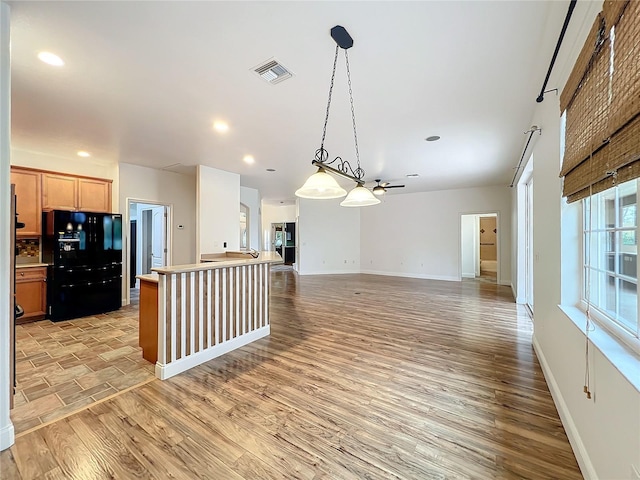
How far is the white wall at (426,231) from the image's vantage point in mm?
7801

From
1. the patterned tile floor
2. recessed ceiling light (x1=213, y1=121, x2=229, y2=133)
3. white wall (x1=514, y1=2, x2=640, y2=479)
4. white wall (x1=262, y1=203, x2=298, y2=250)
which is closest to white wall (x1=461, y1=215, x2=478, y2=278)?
white wall (x1=514, y1=2, x2=640, y2=479)

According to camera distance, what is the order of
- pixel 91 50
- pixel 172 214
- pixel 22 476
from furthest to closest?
pixel 172 214
pixel 91 50
pixel 22 476

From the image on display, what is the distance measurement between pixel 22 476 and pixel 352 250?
364 inches

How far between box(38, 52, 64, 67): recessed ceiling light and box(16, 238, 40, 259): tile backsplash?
3.77m

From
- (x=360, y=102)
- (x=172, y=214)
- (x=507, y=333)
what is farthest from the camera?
(x=172, y=214)

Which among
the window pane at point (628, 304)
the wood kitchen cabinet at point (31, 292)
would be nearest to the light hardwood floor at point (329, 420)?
the window pane at point (628, 304)

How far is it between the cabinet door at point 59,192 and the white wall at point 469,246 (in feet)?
34.2

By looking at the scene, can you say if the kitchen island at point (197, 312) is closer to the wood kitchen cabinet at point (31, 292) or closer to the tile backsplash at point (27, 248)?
the wood kitchen cabinet at point (31, 292)

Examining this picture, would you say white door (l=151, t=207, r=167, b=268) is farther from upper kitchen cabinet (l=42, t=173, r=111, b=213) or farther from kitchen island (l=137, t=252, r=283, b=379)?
kitchen island (l=137, t=252, r=283, b=379)

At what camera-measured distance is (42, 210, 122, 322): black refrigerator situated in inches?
169

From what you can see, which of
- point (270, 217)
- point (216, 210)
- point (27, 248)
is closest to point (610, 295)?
point (216, 210)

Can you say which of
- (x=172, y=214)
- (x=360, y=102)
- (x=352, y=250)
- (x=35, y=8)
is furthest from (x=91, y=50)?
(x=352, y=250)

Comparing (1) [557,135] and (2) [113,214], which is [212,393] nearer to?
(1) [557,135]

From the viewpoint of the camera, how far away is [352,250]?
33.6ft
